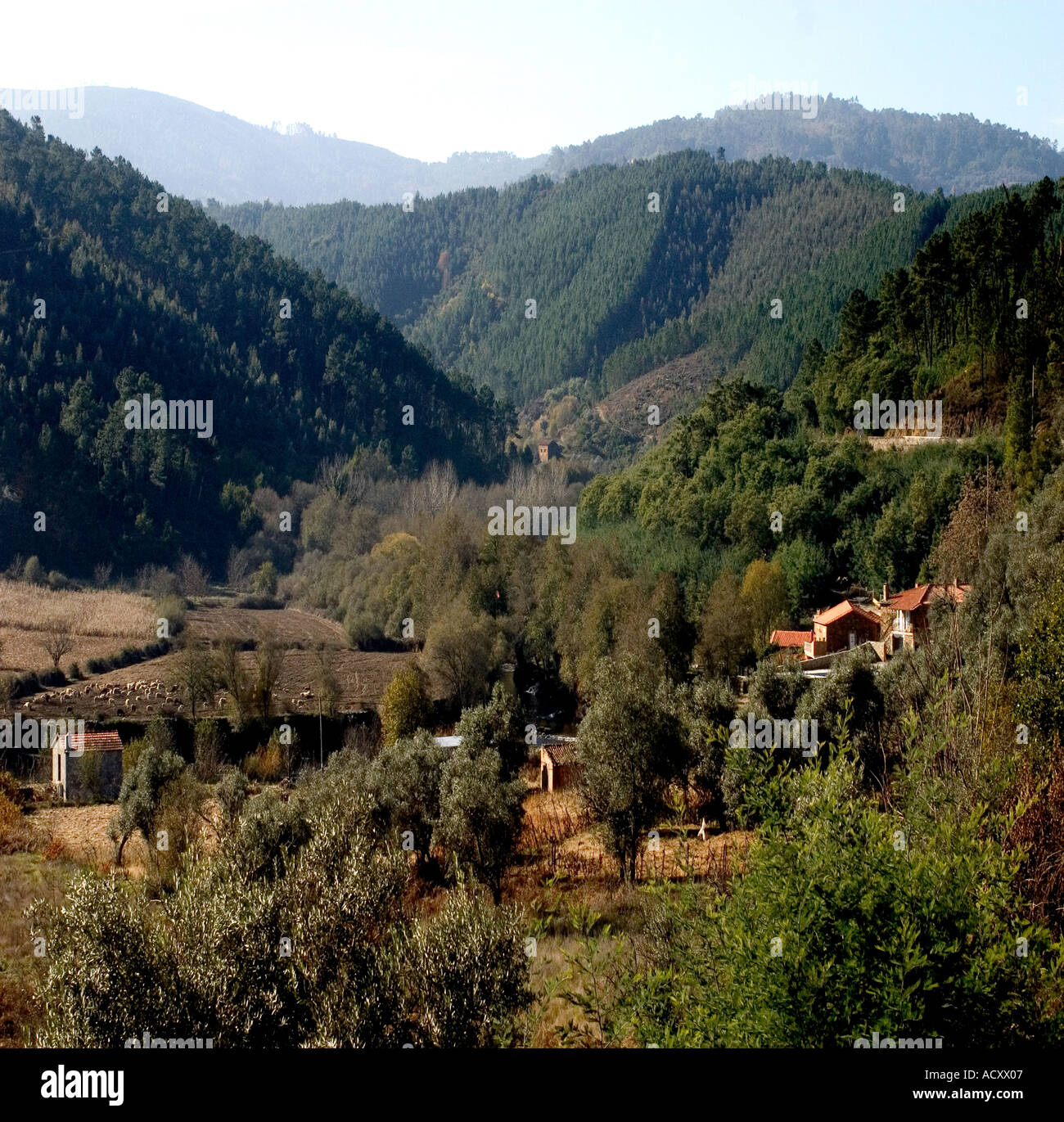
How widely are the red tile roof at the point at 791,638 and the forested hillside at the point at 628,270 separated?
72.0m

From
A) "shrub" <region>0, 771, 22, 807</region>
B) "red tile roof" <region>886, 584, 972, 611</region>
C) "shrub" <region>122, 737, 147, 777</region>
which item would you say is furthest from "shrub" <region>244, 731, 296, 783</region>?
"red tile roof" <region>886, 584, 972, 611</region>

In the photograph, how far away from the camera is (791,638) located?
39.6m

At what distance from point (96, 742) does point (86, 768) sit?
1440 mm

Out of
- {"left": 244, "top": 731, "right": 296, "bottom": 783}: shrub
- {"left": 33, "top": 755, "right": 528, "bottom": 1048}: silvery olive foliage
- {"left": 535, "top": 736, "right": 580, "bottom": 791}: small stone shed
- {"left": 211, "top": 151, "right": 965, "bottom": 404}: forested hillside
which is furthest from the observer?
{"left": 211, "top": 151, "right": 965, "bottom": 404}: forested hillside

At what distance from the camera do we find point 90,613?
64.6m

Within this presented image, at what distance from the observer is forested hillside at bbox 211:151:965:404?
436 ft

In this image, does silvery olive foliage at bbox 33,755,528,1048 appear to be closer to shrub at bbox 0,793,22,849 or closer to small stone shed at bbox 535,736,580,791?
shrub at bbox 0,793,22,849

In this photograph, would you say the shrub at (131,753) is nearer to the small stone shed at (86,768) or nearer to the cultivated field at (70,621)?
the small stone shed at (86,768)

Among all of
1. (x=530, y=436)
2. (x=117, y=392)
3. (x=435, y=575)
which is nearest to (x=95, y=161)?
(x=117, y=392)

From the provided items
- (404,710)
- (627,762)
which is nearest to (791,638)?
(404,710)

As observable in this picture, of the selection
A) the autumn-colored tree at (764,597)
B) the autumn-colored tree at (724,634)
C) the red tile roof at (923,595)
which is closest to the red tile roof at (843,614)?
the red tile roof at (923,595)

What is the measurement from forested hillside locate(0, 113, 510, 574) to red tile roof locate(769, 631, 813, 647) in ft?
184

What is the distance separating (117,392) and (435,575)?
50.8 meters
